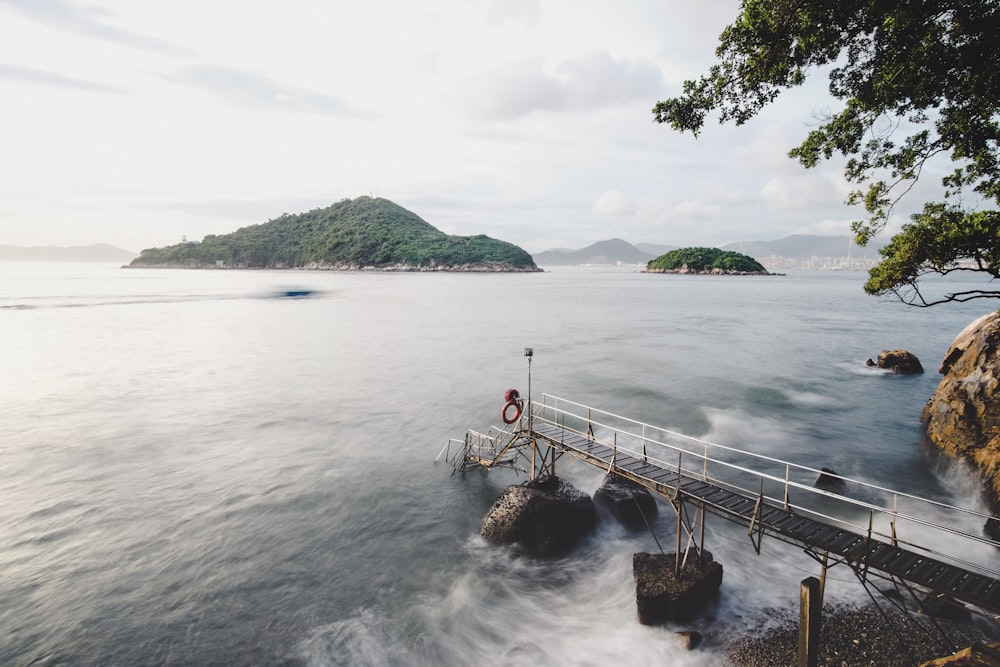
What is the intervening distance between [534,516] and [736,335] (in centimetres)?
5800

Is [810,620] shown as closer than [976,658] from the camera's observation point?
No

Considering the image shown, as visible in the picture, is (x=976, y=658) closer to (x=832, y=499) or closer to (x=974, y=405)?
(x=832, y=499)

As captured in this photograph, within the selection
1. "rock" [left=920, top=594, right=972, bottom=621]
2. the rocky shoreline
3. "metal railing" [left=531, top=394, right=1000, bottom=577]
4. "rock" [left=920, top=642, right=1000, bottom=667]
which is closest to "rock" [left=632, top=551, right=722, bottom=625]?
the rocky shoreline

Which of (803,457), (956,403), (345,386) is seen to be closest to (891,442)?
(956,403)

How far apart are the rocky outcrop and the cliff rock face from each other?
19.3 metres

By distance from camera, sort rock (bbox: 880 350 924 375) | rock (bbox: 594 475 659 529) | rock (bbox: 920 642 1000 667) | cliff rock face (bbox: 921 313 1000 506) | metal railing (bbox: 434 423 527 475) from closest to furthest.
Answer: rock (bbox: 920 642 1000 667), rock (bbox: 594 475 659 529), cliff rock face (bbox: 921 313 1000 506), metal railing (bbox: 434 423 527 475), rock (bbox: 880 350 924 375)

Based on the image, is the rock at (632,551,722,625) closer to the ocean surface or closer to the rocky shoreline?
the ocean surface

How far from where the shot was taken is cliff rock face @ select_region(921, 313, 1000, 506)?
21.1m

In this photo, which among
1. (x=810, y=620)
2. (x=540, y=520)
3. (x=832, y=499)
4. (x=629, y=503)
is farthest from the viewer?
(x=832, y=499)

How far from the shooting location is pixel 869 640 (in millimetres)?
11844

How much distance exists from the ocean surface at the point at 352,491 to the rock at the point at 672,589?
1.27 ft

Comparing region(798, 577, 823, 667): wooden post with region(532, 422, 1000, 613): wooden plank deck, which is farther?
region(798, 577, 823, 667): wooden post

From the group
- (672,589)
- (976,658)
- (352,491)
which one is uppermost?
(976,658)

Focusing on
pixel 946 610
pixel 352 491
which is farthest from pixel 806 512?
pixel 352 491
